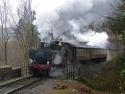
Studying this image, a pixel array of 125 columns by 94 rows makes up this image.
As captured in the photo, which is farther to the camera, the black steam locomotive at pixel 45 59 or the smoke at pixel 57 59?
the smoke at pixel 57 59

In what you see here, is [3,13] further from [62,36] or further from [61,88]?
[61,88]

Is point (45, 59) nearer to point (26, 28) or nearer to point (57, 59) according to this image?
point (57, 59)

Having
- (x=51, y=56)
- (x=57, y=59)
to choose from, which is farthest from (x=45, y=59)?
(x=57, y=59)

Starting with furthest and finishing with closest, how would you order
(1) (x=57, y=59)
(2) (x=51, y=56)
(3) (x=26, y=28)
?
(3) (x=26, y=28) → (1) (x=57, y=59) → (2) (x=51, y=56)

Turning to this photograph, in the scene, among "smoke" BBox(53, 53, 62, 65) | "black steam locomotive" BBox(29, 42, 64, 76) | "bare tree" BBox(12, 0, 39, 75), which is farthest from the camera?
"bare tree" BBox(12, 0, 39, 75)

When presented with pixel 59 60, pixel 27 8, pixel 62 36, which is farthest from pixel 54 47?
pixel 27 8

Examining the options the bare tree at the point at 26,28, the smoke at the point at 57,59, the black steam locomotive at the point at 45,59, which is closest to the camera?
the black steam locomotive at the point at 45,59

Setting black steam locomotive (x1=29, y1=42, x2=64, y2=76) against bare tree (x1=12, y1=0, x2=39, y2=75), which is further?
bare tree (x1=12, y1=0, x2=39, y2=75)

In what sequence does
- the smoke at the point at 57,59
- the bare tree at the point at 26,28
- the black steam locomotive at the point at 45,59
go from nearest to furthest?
1. the black steam locomotive at the point at 45,59
2. the smoke at the point at 57,59
3. the bare tree at the point at 26,28

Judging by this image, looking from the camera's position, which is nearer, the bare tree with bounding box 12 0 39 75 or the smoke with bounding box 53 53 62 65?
the smoke with bounding box 53 53 62 65

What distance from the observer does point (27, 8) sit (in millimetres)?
34875

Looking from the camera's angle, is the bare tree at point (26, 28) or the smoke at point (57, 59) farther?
the bare tree at point (26, 28)

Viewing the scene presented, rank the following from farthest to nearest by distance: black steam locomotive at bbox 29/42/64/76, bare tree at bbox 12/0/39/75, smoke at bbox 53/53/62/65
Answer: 1. bare tree at bbox 12/0/39/75
2. smoke at bbox 53/53/62/65
3. black steam locomotive at bbox 29/42/64/76

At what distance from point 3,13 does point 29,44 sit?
6.59 meters
